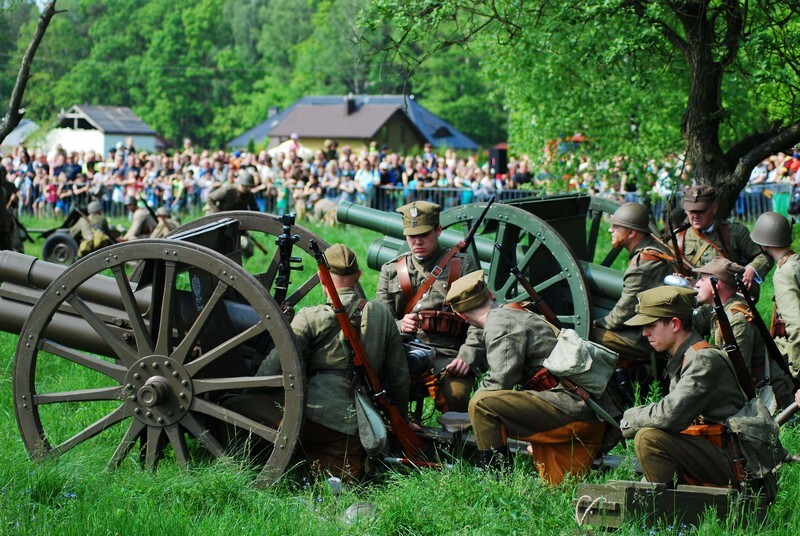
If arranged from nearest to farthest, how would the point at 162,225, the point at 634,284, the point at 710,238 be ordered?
the point at 634,284
the point at 710,238
the point at 162,225

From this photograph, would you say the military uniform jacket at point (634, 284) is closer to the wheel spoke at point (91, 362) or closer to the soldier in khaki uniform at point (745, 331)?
the soldier in khaki uniform at point (745, 331)

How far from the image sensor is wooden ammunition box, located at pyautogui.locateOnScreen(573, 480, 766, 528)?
5.32 meters

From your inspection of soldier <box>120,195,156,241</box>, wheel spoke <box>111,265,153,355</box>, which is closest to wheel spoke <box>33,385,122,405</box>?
wheel spoke <box>111,265,153,355</box>

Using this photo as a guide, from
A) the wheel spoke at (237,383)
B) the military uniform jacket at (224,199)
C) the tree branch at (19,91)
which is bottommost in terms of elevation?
the wheel spoke at (237,383)

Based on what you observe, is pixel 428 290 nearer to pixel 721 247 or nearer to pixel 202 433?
pixel 202 433

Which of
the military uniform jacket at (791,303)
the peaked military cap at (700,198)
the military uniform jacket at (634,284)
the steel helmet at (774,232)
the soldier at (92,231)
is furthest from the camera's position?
the soldier at (92,231)

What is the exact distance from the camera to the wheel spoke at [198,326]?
591 cm

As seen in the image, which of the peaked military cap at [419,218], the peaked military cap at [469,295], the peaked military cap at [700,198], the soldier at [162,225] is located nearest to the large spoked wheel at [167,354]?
the peaked military cap at [469,295]

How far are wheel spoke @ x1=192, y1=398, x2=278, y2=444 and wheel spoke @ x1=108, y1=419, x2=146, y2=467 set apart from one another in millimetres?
393

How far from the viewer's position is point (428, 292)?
25.7ft

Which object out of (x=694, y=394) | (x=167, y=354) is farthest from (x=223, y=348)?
(x=694, y=394)

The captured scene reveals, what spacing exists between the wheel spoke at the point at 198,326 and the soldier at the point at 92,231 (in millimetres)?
10365

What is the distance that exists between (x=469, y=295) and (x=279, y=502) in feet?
5.36

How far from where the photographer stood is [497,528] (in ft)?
17.7
